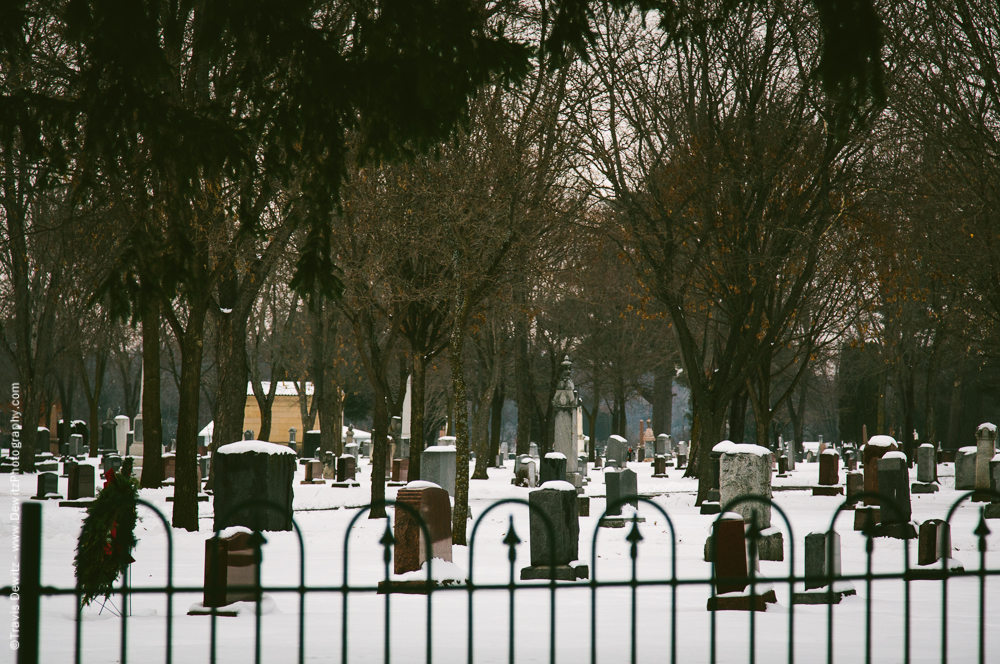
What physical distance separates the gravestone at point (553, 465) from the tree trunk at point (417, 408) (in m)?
2.50

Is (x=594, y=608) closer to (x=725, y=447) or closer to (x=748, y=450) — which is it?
(x=748, y=450)

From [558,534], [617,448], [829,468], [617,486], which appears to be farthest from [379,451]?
[617,448]

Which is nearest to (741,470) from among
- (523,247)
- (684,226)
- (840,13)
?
(523,247)

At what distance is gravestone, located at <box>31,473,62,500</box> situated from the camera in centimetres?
1667

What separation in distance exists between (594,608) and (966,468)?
2048 cm

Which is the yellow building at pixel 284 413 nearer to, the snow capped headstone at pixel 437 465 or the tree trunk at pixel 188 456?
the snow capped headstone at pixel 437 465

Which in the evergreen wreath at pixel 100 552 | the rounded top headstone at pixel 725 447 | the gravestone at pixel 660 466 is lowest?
the gravestone at pixel 660 466

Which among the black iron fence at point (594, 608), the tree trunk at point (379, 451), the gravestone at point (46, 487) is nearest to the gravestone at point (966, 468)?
the black iron fence at point (594, 608)

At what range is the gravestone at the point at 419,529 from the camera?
9.17 metres

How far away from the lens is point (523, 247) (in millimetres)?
13914

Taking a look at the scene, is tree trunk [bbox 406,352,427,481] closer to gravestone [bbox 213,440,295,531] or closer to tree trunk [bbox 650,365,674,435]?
gravestone [bbox 213,440,295,531]

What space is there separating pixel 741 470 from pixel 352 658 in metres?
8.58

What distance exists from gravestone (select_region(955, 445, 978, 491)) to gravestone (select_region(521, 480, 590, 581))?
15.1 meters

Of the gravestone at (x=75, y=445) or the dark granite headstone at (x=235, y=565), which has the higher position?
the dark granite headstone at (x=235, y=565)
